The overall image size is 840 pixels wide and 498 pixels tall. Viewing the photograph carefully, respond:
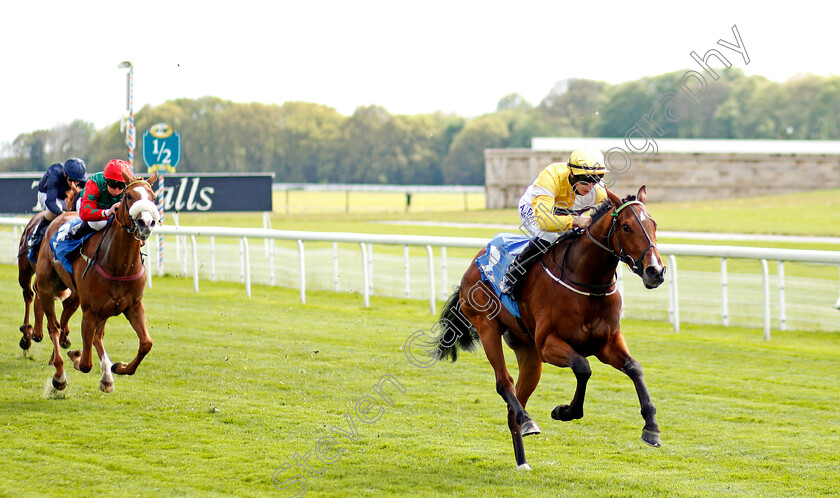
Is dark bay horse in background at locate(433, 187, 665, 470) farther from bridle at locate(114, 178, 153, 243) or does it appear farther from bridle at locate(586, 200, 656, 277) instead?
bridle at locate(114, 178, 153, 243)

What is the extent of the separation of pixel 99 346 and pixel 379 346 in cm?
277

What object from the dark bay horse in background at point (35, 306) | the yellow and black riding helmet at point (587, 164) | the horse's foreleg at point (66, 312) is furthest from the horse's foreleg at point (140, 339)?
the yellow and black riding helmet at point (587, 164)

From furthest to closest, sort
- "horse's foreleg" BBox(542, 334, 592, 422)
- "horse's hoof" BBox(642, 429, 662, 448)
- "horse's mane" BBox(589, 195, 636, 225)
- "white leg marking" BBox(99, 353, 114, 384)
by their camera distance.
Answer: "white leg marking" BBox(99, 353, 114, 384) < "horse's mane" BBox(589, 195, 636, 225) < "horse's foreleg" BBox(542, 334, 592, 422) < "horse's hoof" BBox(642, 429, 662, 448)

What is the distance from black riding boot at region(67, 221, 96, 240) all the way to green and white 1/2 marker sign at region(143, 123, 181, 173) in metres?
9.02

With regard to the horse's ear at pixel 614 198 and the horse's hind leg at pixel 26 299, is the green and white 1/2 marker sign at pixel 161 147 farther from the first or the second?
the horse's ear at pixel 614 198

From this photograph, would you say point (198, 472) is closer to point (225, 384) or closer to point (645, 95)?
point (225, 384)

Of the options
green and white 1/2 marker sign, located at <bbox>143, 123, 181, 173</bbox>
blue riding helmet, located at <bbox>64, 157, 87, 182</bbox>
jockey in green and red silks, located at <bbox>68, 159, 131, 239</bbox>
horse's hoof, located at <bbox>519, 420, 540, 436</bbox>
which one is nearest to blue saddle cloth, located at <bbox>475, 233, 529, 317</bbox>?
horse's hoof, located at <bbox>519, 420, 540, 436</bbox>

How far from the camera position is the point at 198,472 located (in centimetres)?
429

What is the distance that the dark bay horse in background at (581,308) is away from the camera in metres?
3.83

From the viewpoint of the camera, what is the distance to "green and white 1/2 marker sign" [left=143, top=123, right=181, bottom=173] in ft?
48.2

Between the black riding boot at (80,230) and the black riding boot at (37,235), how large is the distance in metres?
1.25

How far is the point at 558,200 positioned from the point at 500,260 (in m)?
0.44

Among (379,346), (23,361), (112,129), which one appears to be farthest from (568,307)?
(112,129)

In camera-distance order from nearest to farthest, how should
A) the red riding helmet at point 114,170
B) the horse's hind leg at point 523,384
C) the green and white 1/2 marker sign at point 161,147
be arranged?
the horse's hind leg at point 523,384
the red riding helmet at point 114,170
the green and white 1/2 marker sign at point 161,147
